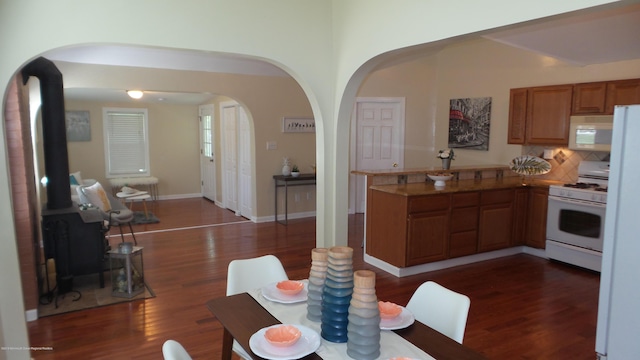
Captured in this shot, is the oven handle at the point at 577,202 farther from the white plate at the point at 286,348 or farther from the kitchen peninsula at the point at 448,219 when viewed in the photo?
the white plate at the point at 286,348

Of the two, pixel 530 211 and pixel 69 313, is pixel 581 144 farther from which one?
pixel 69 313

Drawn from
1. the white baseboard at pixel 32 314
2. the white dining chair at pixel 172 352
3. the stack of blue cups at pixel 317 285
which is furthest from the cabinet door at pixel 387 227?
the white baseboard at pixel 32 314

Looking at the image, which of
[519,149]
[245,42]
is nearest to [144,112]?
[245,42]

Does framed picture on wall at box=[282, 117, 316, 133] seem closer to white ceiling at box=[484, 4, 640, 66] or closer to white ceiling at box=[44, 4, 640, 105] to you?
white ceiling at box=[44, 4, 640, 105]

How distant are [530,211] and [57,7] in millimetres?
5196

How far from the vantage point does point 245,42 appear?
3301mm

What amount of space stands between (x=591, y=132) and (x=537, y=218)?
1155 mm

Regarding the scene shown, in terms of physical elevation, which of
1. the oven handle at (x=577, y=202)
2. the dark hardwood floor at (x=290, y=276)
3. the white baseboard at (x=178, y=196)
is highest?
the oven handle at (x=577, y=202)

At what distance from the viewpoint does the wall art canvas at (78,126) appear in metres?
8.12

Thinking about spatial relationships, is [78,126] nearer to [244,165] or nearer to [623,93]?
[244,165]

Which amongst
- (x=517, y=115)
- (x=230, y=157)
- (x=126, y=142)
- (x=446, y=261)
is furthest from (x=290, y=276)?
(x=126, y=142)

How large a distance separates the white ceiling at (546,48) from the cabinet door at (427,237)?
6.07 feet

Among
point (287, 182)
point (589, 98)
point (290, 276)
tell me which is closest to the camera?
point (290, 276)

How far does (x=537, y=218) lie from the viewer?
203 inches
